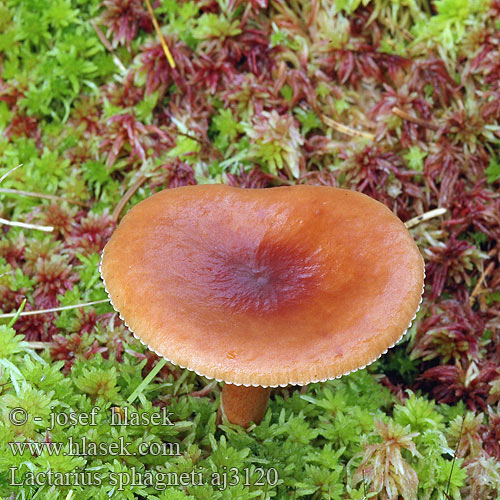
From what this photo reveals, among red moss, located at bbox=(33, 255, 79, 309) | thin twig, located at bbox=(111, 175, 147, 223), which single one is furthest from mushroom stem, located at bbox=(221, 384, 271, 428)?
thin twig, located at bbox=(111, 175, 147, 223)

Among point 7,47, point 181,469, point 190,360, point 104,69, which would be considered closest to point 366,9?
point 104,69

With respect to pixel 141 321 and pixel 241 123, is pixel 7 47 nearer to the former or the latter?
pixel 241 123

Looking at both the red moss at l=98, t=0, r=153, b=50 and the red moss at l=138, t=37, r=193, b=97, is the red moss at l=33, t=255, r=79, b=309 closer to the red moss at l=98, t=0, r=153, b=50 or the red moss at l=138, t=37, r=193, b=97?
the red moss at l=138, t=37, r=193, b=97

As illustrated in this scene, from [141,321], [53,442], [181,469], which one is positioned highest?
[141,321]

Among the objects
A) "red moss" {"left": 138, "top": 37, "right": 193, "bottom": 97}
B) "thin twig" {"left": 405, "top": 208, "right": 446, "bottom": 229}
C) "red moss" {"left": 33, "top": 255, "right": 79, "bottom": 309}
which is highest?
"red moss" {"left": 138, "top": 37, "right": 193, "bottom": 97}

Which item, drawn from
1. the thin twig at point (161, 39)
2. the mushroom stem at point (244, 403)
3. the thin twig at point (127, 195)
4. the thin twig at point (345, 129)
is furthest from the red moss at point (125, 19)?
the mushroom stem at point (244, 403)

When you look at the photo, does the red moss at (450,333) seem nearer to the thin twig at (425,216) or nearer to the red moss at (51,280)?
the thin twig at (425,216)

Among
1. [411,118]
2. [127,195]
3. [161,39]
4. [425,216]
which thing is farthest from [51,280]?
[411,118]
